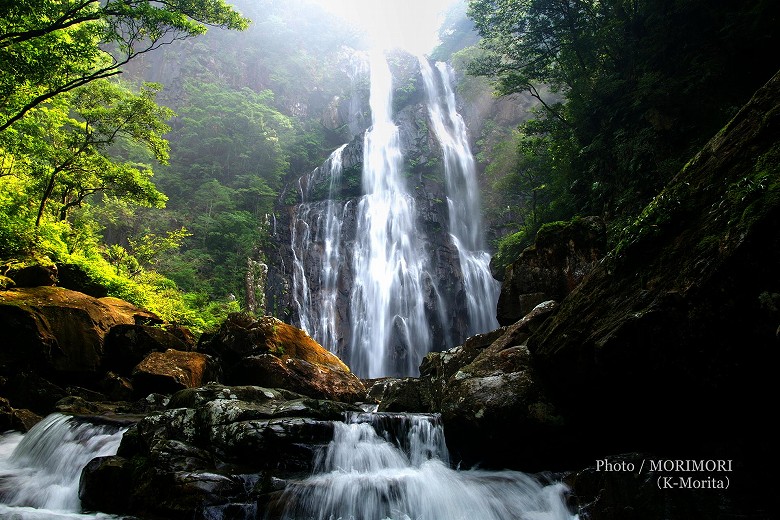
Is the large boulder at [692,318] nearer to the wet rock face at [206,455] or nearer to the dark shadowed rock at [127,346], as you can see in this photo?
the wet rock face at [206,455]

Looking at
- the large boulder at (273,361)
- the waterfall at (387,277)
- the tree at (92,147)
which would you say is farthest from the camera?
the waterfall at (387,277)

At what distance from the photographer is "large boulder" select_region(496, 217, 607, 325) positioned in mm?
9578

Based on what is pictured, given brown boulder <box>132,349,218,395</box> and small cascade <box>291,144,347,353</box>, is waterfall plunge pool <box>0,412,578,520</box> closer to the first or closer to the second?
brown boulder <box>132,349,218,395</box>

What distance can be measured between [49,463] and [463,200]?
2494cm

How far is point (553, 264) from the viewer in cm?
996

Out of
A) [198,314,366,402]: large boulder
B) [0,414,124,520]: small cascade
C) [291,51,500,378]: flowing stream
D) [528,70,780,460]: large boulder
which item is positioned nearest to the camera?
[528,70,780,460]: large boulder

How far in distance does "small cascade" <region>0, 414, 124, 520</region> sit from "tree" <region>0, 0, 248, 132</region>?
6.12m

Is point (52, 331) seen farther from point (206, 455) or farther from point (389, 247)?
point (389, 247)

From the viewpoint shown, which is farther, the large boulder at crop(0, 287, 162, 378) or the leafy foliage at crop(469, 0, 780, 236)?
the leafy foliage at crop(469, 0, 780, 236)

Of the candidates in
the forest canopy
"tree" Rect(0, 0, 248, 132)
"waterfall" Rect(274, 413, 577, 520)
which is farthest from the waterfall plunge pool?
the forest canopy

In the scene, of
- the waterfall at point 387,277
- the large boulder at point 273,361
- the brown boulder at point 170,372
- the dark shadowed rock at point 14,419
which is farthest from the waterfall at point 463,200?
the dark shadowed rock at point 14,419

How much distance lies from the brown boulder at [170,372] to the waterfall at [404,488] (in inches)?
177

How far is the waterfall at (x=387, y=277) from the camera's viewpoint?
19.8 metres

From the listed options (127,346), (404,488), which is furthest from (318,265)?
(404,488)
